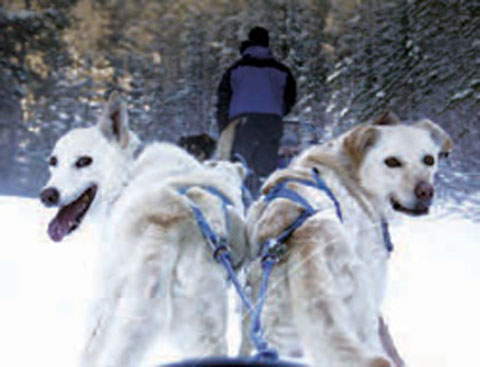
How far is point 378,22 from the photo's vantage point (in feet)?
4.54

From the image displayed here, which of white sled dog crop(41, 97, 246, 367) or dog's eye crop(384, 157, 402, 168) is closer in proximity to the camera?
white sled dog crop(41, 97, 246, 367)

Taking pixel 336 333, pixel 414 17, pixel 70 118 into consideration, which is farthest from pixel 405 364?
pixel 70 118

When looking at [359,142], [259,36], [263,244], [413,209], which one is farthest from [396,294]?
[259,36]

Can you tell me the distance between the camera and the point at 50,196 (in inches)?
31.6

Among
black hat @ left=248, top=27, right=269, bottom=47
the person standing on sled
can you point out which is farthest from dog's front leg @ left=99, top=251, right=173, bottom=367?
black hat @ left=248, top=27, right=269, bottom=47

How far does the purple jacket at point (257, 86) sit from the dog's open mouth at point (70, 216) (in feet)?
2.67

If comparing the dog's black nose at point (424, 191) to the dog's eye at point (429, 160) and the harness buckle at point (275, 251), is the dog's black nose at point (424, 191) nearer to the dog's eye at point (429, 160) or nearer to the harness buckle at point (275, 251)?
the dog's eye at point (429, 160)

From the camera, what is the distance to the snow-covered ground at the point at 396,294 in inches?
24.8

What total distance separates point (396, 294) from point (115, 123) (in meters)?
0.72

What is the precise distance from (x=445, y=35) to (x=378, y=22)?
353 mm

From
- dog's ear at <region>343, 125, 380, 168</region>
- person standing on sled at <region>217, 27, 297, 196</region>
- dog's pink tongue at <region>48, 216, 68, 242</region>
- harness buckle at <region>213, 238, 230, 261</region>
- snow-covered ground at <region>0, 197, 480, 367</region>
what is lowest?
snow-covered ground at <region>0, 197, 480, 367</region>

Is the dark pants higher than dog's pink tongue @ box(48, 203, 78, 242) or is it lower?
higher

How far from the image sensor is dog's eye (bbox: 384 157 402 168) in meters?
0.73

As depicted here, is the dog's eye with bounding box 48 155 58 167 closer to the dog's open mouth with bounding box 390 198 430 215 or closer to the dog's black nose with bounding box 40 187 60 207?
the dog's black nose with bounding box 40 187 60 207
